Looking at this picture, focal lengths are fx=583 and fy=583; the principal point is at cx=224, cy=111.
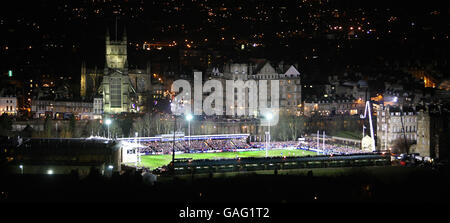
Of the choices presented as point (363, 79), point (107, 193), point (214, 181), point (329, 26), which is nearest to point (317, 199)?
point (214, 181)

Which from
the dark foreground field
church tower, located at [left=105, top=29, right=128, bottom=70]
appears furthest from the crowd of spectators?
church tower, located at [left=105, top=29, right=128, bottom=70]

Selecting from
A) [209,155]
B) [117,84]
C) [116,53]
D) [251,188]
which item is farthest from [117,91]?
[251,188]

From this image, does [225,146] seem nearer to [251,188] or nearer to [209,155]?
[209,155]

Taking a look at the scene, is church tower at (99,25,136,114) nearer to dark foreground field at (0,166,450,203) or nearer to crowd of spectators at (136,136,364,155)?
crowd of spectators at (136,136,364,155)

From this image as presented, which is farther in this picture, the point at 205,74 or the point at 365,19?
the point at 365,19

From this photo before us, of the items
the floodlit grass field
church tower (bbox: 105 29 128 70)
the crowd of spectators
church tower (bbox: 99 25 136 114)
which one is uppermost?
church tower (bbox: 105 29 128 70)

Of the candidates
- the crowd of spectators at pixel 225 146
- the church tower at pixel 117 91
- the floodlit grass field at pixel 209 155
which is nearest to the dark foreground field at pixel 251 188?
the floodlit grass field at pixel 209 155

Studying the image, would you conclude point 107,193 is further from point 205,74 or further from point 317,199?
point 205,74
